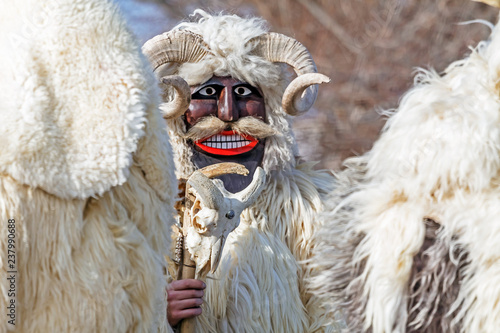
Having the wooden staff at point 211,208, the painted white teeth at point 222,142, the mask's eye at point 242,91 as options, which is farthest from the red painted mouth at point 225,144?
the wooden staff at point 211,208

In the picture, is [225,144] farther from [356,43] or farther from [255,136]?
[356,43]

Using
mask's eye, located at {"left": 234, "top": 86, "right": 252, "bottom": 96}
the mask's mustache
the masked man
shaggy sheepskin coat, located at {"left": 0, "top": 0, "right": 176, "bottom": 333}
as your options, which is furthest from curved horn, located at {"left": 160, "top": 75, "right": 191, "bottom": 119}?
shaggy sheepskin coat, located at {"left": 0, "top": 0, "right": 176, "bottom": 333}

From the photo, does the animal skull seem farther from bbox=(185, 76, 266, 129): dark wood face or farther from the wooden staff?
bbox=(185, 76, 266, 129): dark wood face

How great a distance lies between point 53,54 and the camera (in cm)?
142

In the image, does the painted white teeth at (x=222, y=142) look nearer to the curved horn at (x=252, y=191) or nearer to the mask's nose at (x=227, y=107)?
the mask's nose at (x=227, y=107)

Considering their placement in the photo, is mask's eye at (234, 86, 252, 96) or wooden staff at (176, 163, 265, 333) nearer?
wooden staff at (176, 163, 265, 333)

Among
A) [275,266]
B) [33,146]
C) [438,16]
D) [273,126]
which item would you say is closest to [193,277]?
[275,266]

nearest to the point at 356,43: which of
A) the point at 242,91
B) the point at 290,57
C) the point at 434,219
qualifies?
the point at 290,57

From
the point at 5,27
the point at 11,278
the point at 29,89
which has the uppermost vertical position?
the point at 5,27

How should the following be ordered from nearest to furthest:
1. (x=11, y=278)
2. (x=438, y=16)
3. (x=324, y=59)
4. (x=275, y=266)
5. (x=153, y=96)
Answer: (x=11, y=278) → (x=153, y=96) → (x=275, y=266) → (x=438, y=16) → (x=324, y=59)

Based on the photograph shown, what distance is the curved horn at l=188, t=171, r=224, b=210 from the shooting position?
6.59ft

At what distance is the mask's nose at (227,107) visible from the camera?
2.53m

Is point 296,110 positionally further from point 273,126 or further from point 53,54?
point 53,54

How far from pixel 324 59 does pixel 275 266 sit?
368 centimetres
